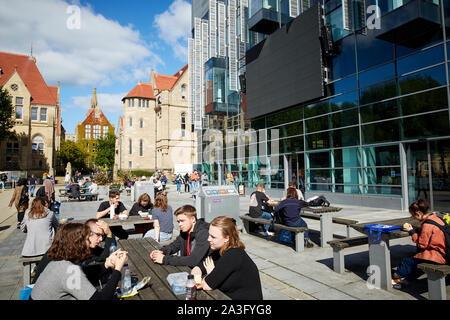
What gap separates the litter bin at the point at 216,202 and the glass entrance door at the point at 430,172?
9.33 m

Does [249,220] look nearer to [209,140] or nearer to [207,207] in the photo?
[207,207]

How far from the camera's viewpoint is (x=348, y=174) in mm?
16094

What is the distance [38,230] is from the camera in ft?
16.3

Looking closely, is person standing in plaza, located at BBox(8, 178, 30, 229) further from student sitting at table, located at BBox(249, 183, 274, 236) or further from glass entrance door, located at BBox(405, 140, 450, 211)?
glass entrance door, located at BBox(405, 140, 450, 211)

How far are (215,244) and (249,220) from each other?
18.4 ft

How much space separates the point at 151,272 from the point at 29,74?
2965 inches

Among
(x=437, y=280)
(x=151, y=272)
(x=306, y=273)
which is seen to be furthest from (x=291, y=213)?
(x=151, y=272)

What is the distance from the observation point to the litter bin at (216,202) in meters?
8.34

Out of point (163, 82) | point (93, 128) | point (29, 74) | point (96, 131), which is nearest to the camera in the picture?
point (29, 74)

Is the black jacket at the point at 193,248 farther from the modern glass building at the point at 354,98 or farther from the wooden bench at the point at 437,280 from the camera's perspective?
the modern glass building at the point at 354,98

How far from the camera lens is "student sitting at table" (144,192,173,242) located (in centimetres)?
610

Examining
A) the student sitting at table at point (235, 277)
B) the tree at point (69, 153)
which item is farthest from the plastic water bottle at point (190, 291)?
the tree at point (69, 153)

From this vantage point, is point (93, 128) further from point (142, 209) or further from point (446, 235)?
point (446, 235)

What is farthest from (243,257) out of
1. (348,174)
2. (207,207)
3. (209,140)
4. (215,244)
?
(209,140)
